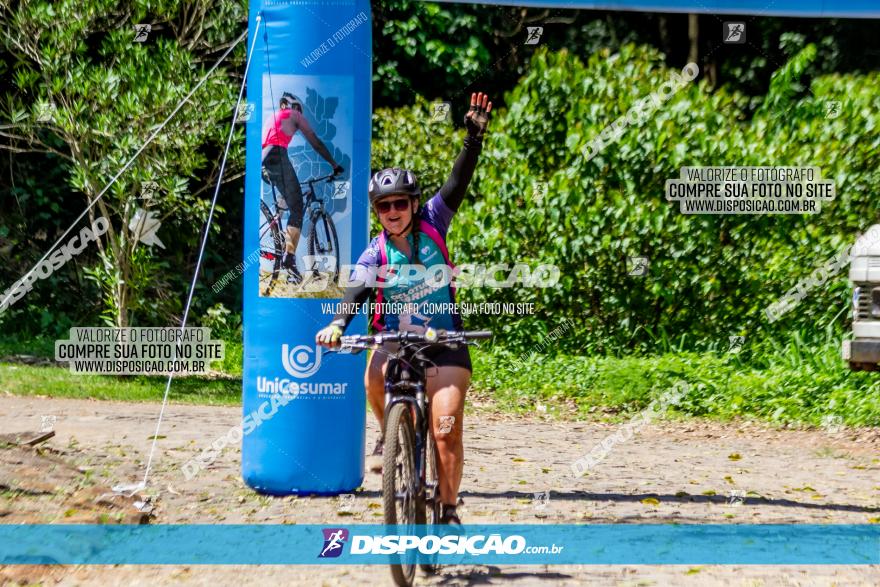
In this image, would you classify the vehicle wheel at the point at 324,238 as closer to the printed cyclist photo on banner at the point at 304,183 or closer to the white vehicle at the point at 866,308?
the printed cyclist photo on banner at the point at 304,183

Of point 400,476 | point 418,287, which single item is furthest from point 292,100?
point 400,476

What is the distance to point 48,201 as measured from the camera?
1828cm

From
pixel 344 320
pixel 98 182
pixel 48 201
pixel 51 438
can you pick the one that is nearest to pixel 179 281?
pixel 48 201

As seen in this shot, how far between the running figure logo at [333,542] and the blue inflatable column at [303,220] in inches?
48.5

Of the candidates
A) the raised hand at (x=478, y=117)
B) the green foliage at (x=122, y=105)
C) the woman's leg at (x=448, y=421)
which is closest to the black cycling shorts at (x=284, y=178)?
the raised hand at (x=478, y=117)

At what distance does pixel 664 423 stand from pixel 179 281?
9.18 meters

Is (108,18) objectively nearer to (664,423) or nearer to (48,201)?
(48,201)

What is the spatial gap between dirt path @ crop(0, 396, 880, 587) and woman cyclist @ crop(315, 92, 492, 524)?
2.31 feet

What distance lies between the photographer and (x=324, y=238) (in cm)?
794

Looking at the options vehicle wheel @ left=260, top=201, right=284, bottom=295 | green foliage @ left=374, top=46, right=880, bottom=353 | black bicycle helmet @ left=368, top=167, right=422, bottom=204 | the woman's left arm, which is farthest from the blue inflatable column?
green foliage @ left=374, top=46, right=880, bottom=353

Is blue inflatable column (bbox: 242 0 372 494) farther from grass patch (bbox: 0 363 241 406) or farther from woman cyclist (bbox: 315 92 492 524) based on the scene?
grass patch (bbox: 0 363 241 406)

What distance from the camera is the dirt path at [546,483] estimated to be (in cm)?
607

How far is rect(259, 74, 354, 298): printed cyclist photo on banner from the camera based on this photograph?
7.89 meters

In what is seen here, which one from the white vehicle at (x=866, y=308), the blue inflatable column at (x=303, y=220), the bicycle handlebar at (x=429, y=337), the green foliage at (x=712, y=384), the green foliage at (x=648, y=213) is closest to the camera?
the bicycle handlebar at (x=429, y=337)
